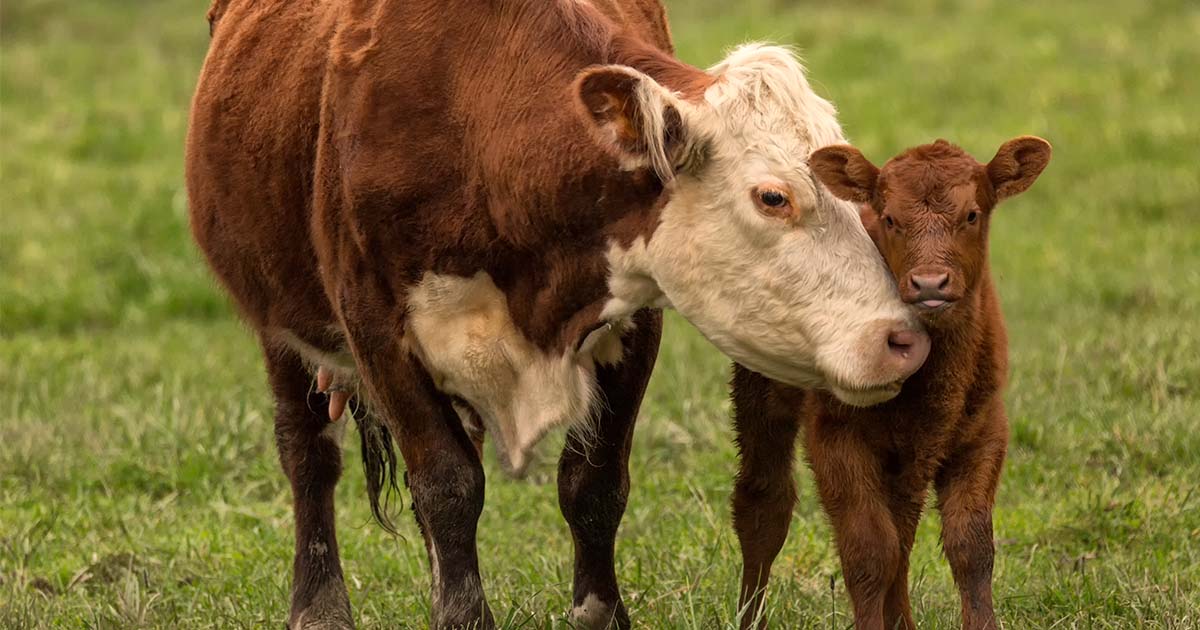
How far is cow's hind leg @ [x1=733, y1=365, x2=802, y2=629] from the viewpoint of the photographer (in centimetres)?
527

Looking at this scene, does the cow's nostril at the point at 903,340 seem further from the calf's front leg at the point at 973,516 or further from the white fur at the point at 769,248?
the calf's front leg at the point at 973,516

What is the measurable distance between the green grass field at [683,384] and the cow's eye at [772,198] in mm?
1109

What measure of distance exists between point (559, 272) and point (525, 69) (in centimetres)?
→ 52

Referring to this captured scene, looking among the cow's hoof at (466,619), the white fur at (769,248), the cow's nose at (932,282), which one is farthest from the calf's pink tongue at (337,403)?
the cow's nose at (932,282)

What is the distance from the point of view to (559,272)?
4844 mm

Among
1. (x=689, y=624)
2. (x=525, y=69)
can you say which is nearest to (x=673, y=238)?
(x=525, y=69)

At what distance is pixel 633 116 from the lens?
4484 millimetres

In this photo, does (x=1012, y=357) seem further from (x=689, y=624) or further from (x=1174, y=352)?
(x=689, y=624)

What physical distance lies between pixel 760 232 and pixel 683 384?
14.2 feet

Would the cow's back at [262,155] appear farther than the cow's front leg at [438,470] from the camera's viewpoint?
Yes

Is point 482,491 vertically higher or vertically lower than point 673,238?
lower

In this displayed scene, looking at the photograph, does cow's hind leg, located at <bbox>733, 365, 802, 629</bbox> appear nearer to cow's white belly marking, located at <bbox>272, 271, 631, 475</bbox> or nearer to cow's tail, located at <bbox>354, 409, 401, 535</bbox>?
cow's white belly marking, located at <bbox>272, 271, 631, 475</bbox>

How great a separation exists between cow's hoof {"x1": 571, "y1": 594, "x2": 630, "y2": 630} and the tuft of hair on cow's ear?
6.05 feet

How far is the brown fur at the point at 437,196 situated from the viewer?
188 inches
